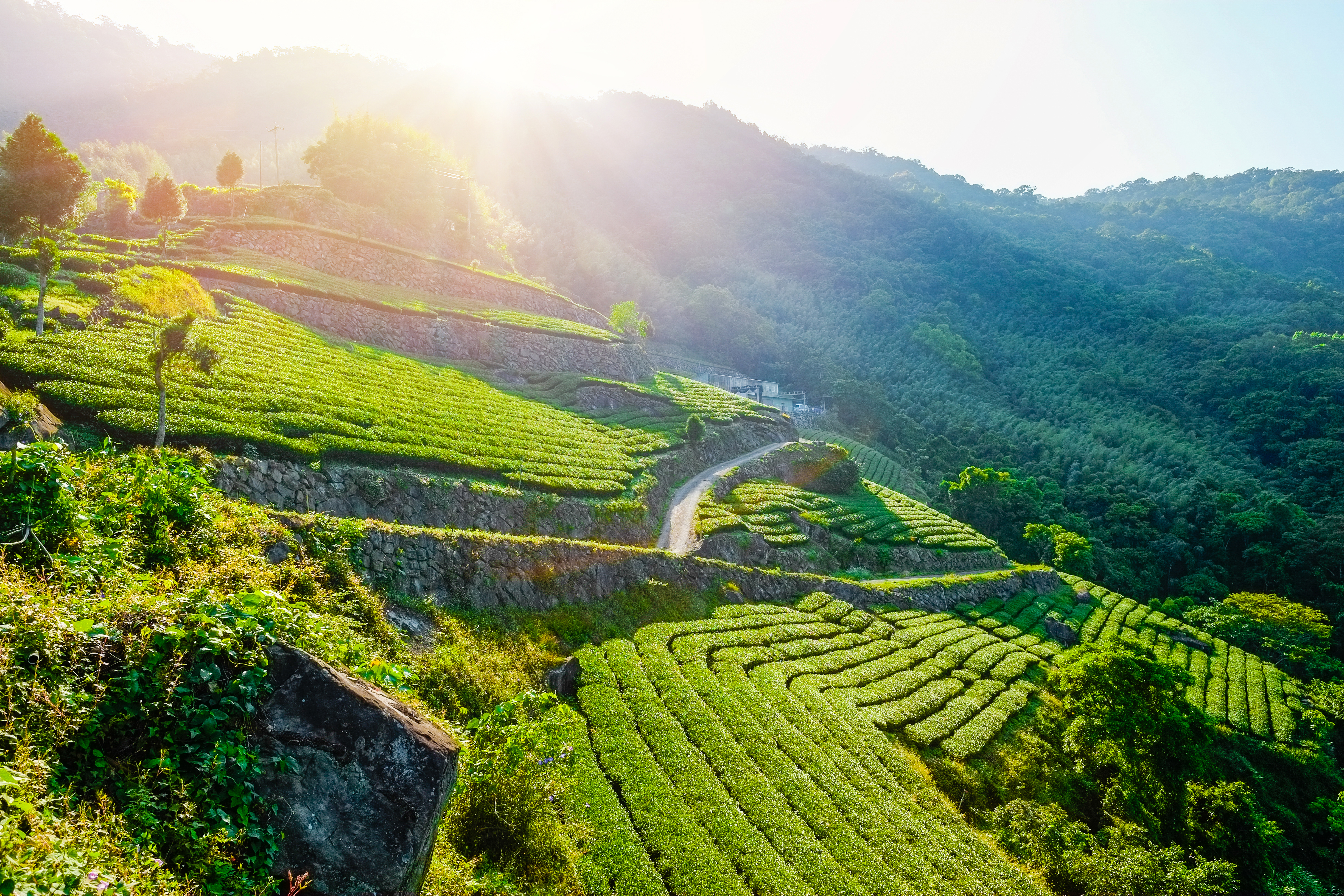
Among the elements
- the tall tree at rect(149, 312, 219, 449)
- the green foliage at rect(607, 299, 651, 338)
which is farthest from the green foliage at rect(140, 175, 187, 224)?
the tall tree at rect(149, 312, 219, 449)

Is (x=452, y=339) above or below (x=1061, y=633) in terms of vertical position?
above

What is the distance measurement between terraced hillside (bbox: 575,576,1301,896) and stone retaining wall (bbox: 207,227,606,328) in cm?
4735

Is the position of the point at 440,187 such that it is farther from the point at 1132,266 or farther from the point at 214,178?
the point at 1132,266

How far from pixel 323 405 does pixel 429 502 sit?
6.89 m

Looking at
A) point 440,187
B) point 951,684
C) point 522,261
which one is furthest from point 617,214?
point 951,684

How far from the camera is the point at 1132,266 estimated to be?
6850 inches

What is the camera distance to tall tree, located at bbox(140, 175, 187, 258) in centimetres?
4953

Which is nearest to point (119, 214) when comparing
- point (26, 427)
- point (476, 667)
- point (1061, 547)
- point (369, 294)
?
point (369, 294)

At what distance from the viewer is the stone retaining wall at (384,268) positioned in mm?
50656

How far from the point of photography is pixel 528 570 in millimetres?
21188

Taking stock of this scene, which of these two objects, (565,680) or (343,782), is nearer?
(343,782)

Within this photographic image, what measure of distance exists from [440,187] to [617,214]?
115005 millimetres

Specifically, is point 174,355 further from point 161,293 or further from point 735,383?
point 735,383

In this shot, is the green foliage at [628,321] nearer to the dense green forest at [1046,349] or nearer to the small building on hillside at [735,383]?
the small building on hillside at [735,383]
